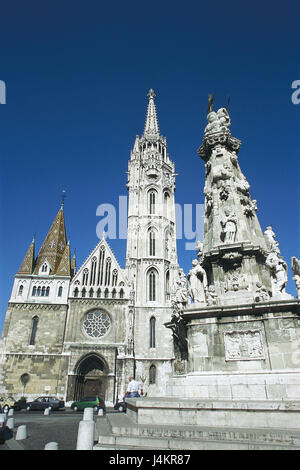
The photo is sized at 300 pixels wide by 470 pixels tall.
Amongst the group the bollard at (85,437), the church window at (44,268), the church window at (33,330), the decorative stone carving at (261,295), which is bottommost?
the bollard at (85,437)

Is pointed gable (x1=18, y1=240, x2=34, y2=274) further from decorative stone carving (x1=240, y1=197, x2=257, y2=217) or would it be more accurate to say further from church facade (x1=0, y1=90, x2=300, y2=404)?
decorative stone carving (x1=240, y1=197, x2=257, y2=217)

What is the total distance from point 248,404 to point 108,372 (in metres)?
22.8

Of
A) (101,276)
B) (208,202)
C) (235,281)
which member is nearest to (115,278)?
(101,276)

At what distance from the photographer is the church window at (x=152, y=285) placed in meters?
30.4

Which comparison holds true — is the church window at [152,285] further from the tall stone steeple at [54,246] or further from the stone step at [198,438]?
the stone step at [198,438]

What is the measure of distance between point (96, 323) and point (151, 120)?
3430 centimetres

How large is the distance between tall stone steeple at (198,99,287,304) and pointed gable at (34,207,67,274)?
24711 mm

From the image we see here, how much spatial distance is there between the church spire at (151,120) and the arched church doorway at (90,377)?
3229 centimetres

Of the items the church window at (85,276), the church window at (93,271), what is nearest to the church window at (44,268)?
the church window at (85,276)

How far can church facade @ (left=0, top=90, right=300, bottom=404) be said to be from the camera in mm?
6484

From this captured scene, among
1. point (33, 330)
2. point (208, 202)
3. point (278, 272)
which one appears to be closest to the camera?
point (278, 272)

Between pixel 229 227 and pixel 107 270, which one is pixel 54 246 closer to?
pixel 107 270

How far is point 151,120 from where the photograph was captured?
47.4m
